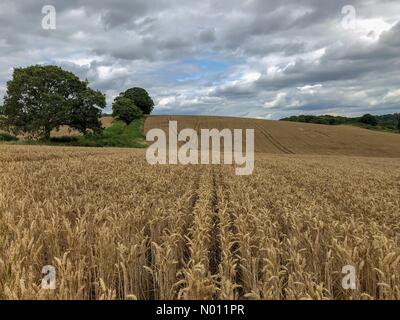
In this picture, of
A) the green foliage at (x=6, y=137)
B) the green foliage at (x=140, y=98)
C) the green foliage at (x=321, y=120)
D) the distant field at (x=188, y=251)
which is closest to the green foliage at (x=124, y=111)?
the green foliage at (x=140, y=98)

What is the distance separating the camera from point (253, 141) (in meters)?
76.1

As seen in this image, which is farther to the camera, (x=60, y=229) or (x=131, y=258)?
(x=60, y=229)

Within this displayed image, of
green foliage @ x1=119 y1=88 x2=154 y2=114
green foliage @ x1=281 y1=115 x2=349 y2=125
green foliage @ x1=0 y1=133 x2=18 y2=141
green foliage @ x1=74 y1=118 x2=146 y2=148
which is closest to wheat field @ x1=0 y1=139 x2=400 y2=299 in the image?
green foliage @ x1=74 y1=118 x2=146 y2=148

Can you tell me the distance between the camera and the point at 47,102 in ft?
182

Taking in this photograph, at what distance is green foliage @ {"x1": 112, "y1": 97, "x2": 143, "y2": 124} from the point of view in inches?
3617

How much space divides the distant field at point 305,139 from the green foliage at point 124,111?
3890 millimetres

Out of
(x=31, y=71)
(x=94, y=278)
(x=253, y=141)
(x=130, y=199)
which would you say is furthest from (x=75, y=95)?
(x=94, y=278)

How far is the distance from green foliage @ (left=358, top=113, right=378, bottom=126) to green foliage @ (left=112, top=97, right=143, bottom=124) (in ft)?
288

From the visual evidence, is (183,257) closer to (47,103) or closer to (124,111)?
(47,103)

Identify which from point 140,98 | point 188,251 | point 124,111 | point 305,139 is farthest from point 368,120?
point 188,251

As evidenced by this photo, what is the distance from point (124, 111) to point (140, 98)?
22.7m
